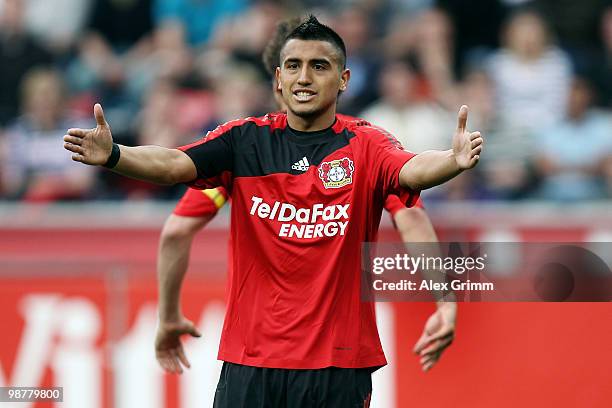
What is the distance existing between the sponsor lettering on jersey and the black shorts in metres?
0.60

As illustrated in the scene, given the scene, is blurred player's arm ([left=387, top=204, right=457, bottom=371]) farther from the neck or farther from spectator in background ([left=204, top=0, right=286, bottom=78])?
spectator in background ([left=204, top=0, right=286, bottom=78])

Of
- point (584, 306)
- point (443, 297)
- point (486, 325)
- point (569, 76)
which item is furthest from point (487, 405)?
point (569, 76)

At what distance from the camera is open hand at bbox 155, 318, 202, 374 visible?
6.44m

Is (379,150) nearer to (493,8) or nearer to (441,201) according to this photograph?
(441,201)

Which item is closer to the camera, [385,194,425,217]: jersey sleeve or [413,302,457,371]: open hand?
[413,302,457,371]: open hand

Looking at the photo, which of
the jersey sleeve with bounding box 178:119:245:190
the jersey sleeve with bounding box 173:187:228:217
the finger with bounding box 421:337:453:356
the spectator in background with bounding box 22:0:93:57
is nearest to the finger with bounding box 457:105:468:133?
the jersey sleeve with bounding box 178:119:245:190

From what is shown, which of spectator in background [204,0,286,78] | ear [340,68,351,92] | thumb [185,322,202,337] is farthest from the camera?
spectator in background [204,0,286,78]

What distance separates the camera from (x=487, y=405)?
741 cm

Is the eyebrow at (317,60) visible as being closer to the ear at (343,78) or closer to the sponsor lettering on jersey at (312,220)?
the ear at (343,78)

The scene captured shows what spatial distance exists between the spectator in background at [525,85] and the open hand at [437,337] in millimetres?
4545

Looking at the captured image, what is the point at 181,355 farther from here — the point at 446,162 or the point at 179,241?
the point at 446,162

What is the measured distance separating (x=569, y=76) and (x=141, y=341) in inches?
221

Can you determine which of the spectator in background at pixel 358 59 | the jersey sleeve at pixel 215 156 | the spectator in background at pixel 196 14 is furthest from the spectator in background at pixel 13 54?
the jersey sleeve at pixel 215 156

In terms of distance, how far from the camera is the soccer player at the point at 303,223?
5.09 m
